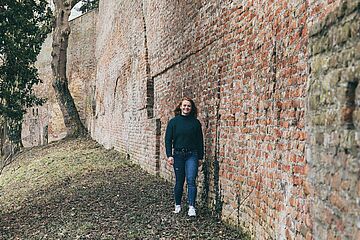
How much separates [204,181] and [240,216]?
170 cm

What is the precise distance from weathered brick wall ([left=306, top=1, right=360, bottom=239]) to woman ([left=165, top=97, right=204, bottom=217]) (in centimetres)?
375

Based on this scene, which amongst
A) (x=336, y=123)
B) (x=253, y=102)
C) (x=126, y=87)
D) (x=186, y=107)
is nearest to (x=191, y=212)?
(x=186, y=107)

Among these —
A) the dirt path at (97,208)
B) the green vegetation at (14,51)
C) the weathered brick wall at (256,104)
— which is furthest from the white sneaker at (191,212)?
the green vegetation at (14,51)

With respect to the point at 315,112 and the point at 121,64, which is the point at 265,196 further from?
the point at 121,64

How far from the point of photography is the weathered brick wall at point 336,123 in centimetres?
289

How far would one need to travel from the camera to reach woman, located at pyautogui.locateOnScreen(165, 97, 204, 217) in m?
7.50

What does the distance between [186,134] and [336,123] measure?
14.5 feet

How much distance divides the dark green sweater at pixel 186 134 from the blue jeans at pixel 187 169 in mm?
104

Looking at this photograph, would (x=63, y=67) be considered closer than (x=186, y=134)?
No

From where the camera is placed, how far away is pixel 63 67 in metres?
24.9

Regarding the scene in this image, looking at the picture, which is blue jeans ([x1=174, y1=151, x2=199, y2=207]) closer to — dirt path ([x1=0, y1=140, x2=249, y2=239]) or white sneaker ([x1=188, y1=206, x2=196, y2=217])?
white sneaker ([x1=188, y1=206, x2=196, y2=217])

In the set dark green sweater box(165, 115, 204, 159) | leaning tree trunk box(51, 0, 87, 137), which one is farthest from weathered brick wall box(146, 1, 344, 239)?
leaning tree trunk box(51, 0, 87, 137)

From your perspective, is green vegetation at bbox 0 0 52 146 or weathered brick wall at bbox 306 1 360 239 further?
green vegetation at bbox 0 0 52 146

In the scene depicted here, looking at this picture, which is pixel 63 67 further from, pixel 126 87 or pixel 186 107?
pixel 186 107
